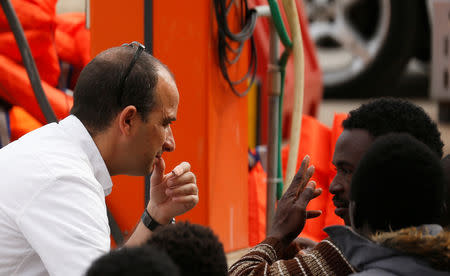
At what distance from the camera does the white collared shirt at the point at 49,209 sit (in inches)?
61.9

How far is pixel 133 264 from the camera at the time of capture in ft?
3.54

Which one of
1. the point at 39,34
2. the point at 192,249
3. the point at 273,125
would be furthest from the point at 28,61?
the point at 192,249

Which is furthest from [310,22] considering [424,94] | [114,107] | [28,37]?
[114,107]

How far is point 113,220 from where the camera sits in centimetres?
296

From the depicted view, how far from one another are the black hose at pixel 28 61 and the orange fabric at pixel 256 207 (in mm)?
912

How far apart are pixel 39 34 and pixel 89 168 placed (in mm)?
2069

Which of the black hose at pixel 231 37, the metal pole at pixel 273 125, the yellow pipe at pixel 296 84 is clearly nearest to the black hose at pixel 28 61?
the black hose at pixel 231 37

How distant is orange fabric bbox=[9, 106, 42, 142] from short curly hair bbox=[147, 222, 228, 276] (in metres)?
2.27

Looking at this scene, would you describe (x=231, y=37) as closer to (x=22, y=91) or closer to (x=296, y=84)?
(x=296, y=84)

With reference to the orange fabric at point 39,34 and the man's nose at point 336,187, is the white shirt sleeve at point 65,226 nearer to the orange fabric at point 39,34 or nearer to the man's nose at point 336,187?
the man's nose at point 336,187

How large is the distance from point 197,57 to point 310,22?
4544 millimetres

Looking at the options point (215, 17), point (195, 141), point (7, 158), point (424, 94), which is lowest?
point (424, 94)

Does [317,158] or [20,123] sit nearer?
[317,158]

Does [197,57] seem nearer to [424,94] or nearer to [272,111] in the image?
[272,111]
